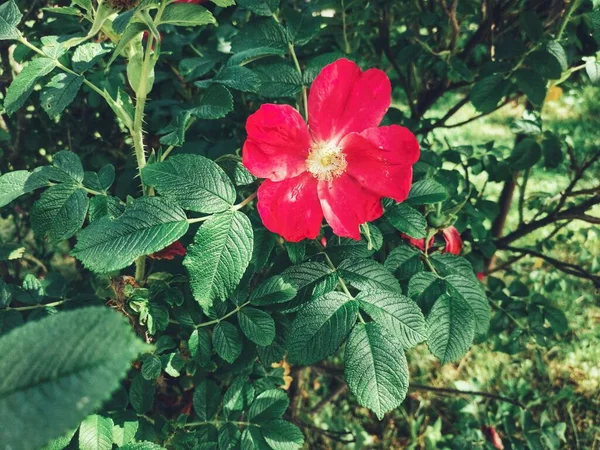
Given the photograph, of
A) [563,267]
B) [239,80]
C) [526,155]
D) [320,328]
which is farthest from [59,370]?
[563,267]

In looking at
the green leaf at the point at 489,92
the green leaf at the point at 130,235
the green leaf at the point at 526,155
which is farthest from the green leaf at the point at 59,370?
the green leaf at the point at 526,155

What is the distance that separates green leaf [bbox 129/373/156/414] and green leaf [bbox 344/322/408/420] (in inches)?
16.9

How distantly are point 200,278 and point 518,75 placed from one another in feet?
3.06

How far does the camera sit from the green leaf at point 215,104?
3.06 feet

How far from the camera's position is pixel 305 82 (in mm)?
1111

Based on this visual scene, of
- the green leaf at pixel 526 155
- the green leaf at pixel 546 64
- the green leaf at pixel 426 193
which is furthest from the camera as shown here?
the green leaf at pixel 526 155

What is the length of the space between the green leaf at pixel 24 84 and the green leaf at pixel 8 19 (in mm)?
63

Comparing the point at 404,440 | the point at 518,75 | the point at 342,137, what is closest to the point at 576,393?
the point at 404,440

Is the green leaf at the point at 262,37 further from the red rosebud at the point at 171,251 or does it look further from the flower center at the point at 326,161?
the red rosebud at the point at 171,251

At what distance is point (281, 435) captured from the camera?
3.61ft

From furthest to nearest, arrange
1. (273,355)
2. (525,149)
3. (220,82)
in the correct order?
(525,149) → (273,355) → (220,82)

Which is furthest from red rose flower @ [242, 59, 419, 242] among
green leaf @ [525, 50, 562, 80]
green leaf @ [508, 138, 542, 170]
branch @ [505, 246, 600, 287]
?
branch @ [505, 246, 600, 287]

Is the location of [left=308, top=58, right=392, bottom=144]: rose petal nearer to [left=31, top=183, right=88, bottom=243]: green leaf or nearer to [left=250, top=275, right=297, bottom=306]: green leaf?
[left=250, top=275, right=297, bottom=306]: green leaf

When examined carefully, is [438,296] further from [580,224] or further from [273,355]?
[580,224]
